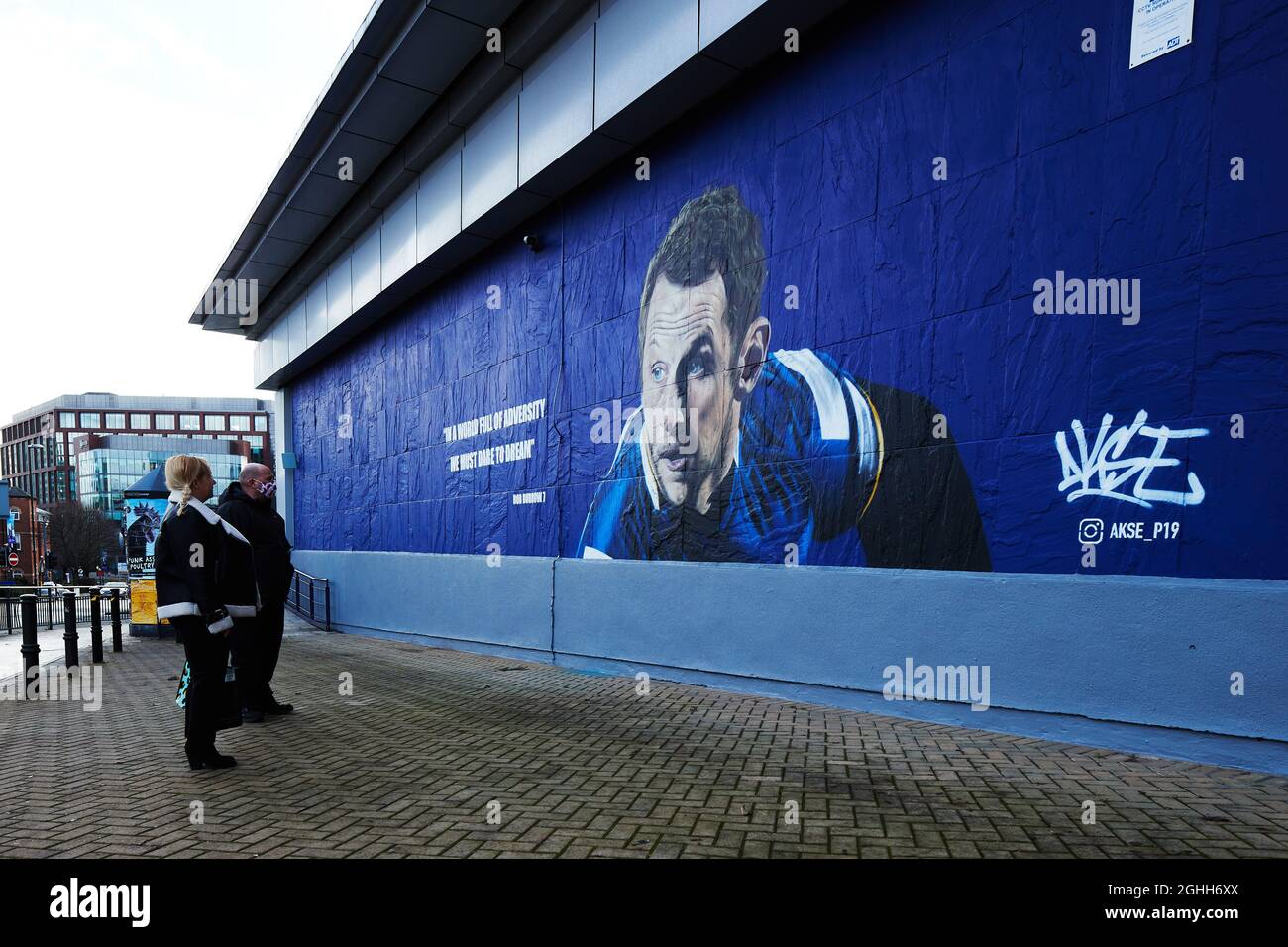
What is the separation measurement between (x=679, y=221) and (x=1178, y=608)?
5.99m

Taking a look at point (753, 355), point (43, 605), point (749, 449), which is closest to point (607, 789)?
point (749, 449)

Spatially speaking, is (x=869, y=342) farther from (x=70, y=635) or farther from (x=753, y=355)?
(x=70, y=635)

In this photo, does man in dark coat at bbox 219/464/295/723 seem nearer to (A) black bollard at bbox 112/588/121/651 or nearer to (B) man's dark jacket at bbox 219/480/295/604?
(B) man's dark jacket at bbox 219/480/295/604

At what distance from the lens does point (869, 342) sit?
6375 mm

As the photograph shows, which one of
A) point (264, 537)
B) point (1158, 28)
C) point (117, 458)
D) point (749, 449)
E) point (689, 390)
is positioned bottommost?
point (264, 537)

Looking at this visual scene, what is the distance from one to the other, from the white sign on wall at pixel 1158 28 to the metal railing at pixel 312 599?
15.1 meters

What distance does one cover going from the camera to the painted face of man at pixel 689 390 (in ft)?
25.5

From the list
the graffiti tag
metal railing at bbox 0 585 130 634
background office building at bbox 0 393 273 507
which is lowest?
metal railing at bbox 0 585 130 634

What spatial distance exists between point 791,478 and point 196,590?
4768 mm

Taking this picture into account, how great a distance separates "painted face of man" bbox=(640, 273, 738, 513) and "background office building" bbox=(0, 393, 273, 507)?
102m

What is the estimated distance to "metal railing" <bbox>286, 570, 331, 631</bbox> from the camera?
15.9 meters

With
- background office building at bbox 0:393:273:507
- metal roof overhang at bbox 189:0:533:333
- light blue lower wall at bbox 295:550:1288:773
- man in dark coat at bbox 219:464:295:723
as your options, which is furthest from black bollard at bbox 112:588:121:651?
background office building at bbox 0:393:273:507
